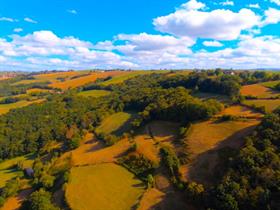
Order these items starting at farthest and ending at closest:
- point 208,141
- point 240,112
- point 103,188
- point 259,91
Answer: point 259,91, point 240,112, point 208,141, point 103,188

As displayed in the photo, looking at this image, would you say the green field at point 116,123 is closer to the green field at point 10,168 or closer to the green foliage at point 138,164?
the green foliage at point 138,164

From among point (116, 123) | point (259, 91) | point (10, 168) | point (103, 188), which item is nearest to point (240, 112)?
point (259, 91)

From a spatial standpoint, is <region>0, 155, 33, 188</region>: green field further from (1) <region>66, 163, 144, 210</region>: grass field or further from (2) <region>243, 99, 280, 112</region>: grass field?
(2) <region>243, 99, 280, 112</region>: grass field

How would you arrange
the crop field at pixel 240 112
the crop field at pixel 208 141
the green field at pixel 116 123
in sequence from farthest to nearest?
1. the green field at pixel 116 123
2. the crop field at pixel 240 112
3. the crop field at pixel 208 141

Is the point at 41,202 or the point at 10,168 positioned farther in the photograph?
the point at 10,168

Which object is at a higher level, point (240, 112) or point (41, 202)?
point (240, 112)

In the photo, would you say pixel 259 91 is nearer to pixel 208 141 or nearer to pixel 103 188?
pixel 208 141

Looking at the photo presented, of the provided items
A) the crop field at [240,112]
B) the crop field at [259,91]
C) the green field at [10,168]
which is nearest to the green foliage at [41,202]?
the green field at [10,168]
